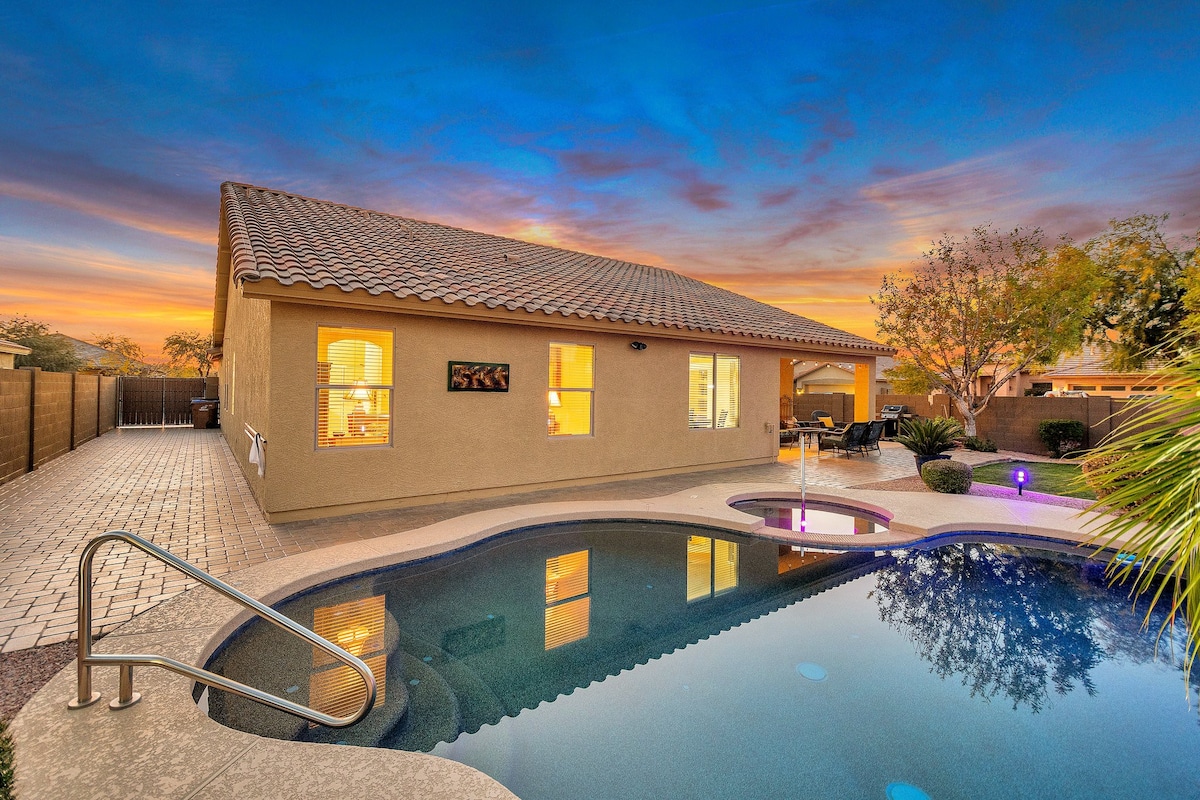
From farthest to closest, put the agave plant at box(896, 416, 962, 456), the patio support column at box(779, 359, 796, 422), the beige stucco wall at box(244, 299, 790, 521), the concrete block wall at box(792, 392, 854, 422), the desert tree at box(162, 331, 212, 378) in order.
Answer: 1. the desert tree at box(162, 331, 212, 378)
2. the concrete block wall at box(792, 392, 854, 422)
3. the patio support column at box(779, 359, 796, 422)
4. the agave plant at box(896, 416, 962, 456)
5. the beige stucco wall at box(244, 299, 790, 521)

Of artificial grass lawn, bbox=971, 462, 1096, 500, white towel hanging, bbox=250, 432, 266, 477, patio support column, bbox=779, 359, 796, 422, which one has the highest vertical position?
patio support column, bbox=779, 359, 796, 422

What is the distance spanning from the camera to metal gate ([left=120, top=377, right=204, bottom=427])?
22.5m

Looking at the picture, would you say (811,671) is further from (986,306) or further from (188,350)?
(188,350)

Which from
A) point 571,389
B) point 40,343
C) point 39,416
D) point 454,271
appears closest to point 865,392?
point 571,389

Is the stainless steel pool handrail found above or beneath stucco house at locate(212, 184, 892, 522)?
beneath

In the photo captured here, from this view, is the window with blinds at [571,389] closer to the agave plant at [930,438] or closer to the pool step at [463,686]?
the pool step at [463,686]

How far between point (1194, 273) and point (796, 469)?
1691 centimetres

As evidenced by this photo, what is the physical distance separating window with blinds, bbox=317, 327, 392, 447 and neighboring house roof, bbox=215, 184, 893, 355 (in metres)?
0.98

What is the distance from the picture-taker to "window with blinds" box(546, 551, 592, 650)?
4.49 metres

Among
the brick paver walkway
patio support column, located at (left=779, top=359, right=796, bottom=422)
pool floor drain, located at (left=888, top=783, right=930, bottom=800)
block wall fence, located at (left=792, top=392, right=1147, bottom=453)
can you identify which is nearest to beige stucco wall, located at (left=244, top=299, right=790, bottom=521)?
the brick paver walkway

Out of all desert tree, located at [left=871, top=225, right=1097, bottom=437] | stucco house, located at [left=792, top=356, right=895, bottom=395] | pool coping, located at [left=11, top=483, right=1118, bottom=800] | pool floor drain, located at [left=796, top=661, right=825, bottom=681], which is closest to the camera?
pool coping, located at [left=11, top=483, right=1118, bottom=800]

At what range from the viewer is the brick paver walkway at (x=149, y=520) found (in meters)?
4.50

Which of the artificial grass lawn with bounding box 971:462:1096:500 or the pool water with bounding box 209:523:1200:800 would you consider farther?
the artificial grass lawn with bounding box 971:462:1096:500

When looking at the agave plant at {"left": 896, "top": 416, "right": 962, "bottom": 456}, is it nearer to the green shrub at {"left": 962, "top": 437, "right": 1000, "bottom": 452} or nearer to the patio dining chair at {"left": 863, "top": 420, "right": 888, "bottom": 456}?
the patio dining chair at {"left": 863, "top": 420, "right": 888, "bottom": 456}
